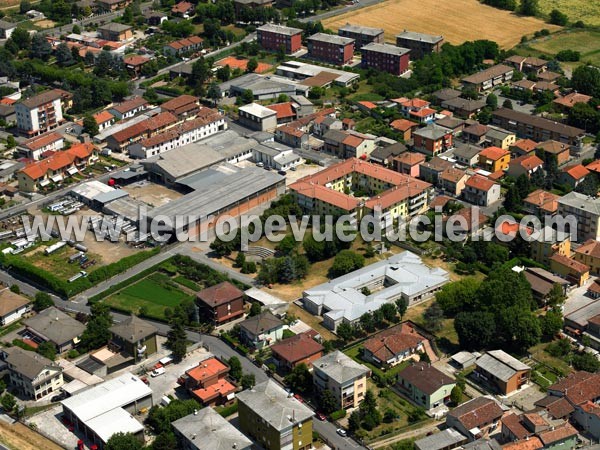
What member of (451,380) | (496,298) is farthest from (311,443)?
(496,298)

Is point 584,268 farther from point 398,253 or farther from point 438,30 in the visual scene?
point 438,30

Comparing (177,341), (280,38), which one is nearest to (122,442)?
(177,341)

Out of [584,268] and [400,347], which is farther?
[584,268]

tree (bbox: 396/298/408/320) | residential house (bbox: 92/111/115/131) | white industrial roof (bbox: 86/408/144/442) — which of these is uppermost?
residential house (bbox: 92/111/115/131)

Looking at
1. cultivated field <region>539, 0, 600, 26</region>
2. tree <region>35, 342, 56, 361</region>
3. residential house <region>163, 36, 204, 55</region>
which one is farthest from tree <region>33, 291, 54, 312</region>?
cultivated field <region>539, 0, 600, 26</region>

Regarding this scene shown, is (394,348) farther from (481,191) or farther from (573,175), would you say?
(573,175)

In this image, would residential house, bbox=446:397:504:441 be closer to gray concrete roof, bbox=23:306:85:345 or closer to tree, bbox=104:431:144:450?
tree, bbox=104:431:144:450

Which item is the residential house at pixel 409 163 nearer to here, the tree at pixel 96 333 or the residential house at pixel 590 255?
the residential house at pixel 590 255
